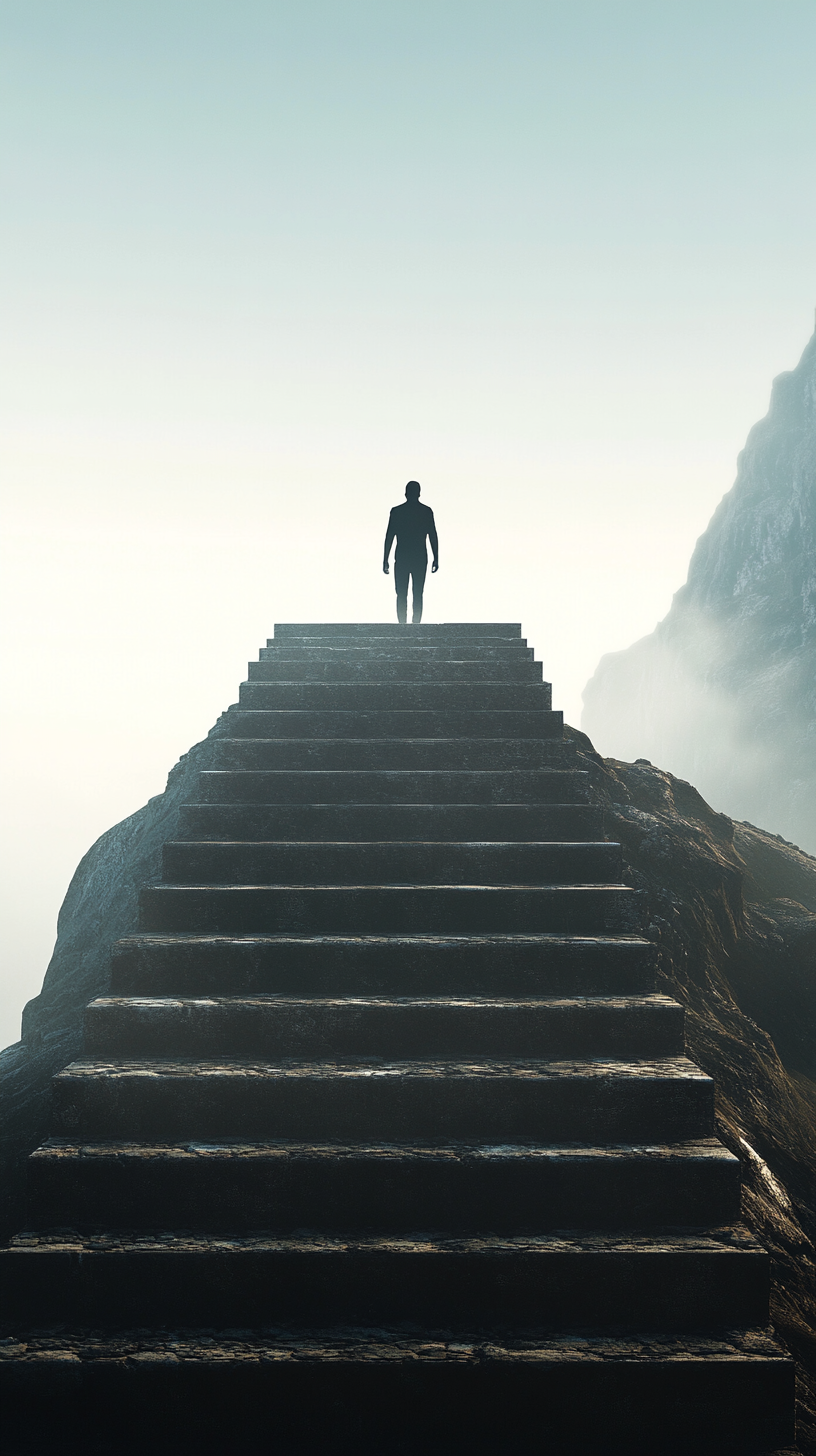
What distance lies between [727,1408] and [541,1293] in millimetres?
766

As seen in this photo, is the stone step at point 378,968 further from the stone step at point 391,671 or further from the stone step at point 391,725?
the stone step at point 391,671

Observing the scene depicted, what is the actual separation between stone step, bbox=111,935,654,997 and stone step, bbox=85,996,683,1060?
22cm

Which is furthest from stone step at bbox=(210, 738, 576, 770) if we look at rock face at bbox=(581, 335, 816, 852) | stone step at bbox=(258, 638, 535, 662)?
rock face at bbox=(581, 335, 816, 852)

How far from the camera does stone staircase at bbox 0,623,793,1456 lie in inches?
123

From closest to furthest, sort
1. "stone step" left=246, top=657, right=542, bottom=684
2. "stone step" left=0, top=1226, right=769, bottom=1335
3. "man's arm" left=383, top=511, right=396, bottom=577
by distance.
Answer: "stone step" left=0, top=1226, right=769, bottom=1335 → "stone step" left=246, top=657, right=542, bottom=684 → "man's arm" left=383, top=511, right=396, bottom=577

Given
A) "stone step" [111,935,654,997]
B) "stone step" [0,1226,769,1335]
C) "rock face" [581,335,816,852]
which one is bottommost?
"stone step" [0,1226,769,1335]

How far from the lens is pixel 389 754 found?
668cm

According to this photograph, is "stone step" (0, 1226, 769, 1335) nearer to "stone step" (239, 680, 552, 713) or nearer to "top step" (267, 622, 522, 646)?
"stone step" (239, 680, 552, 713)

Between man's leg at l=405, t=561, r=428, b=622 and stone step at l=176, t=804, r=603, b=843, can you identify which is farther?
man's leg at l=405, t=561, r=428, b=622

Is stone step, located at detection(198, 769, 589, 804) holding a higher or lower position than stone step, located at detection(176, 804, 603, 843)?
higher

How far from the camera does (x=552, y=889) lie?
5082 millimetres

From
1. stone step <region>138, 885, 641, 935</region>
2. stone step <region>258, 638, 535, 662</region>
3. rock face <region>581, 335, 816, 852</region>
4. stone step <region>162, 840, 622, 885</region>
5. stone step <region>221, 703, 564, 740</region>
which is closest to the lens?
stone step <region>138, 885, 641, 935</region>

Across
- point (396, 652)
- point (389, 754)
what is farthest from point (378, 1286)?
point (396, 652)

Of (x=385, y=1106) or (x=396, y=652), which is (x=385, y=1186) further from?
(x=396, y=652)
